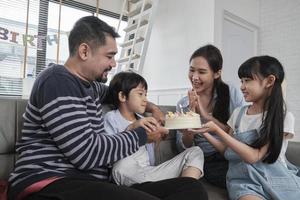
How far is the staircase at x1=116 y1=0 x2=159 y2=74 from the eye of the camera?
3523 millimetres

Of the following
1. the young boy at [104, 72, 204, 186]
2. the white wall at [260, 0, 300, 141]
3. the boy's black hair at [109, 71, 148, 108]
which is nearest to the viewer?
the young boy at [104, 72, 204, 186]

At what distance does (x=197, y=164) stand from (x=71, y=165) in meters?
0.56

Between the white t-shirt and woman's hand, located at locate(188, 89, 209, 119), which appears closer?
the white t-shirt

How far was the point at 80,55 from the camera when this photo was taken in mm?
1084

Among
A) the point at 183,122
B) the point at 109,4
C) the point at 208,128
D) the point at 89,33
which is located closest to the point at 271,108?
the point at 208,128

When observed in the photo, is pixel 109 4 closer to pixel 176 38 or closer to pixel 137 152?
pixel 176 38

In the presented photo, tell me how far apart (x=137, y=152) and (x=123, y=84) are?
349mm

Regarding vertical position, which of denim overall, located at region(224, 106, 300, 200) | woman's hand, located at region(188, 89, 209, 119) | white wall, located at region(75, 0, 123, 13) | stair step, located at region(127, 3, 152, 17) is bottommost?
denim overall, located at region(224, 106, 300, 200)

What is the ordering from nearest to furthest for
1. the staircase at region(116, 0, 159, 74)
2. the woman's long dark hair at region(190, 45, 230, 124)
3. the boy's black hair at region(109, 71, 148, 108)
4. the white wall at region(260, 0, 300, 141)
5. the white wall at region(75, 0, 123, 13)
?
the boy's black hair at region(109, 71, 148, 108) < the woman's long dark hair at region(190, 45, 230, 124) < the staircase at region(116, 0, 159, 74) < the white wall at region(260, 0, 300, 141) < the white wall at region(75, 0, 123, 13)

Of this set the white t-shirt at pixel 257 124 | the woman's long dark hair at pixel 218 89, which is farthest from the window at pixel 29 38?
the white t-shirt at pixel 257 124

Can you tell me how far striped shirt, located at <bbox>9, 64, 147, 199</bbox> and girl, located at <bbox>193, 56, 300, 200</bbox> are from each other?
49cm

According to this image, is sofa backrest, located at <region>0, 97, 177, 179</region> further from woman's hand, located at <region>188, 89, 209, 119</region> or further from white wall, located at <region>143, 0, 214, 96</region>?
white wall, located at <region>143, 0, 214, 96</region>

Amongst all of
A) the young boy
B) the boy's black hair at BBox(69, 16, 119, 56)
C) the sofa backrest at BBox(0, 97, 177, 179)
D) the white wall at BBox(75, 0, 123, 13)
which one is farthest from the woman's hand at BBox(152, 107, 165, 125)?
the white wall at BBox(75, 0, 123, 13)

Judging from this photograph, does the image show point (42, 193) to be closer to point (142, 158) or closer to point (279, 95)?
point (142, 158)
